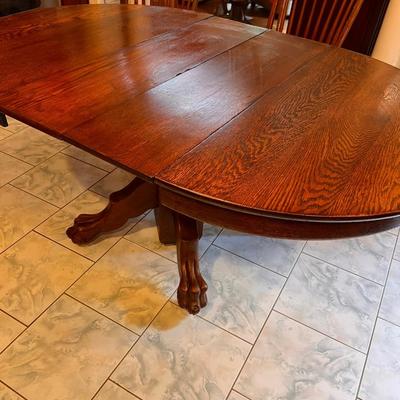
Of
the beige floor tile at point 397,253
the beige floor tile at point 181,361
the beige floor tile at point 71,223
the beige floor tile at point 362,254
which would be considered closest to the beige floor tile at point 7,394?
the beige floor tile at point 181,361

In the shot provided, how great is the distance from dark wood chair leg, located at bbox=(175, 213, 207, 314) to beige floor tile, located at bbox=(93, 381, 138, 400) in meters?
0.33

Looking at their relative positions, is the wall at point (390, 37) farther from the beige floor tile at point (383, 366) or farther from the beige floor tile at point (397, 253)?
the beige floor tile at point (383, 366)

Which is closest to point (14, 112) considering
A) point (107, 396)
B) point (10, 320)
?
point (10, 320)

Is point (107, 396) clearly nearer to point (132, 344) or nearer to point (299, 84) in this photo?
point (132, 344)

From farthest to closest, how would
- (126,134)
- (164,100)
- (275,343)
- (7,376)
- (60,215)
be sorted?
1. (60,215)
2. (275,343)
3. (7,376)
4. (164,100)
5. (126,134)

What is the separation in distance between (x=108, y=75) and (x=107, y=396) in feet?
3.08

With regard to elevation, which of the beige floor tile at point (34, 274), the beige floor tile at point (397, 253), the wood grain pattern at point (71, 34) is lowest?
the beige floor tile at point (397, 253)

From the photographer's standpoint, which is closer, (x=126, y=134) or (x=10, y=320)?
(x=126, y=134)

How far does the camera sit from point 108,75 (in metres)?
1.12

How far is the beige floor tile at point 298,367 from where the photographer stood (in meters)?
1.14

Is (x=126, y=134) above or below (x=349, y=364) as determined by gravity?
above

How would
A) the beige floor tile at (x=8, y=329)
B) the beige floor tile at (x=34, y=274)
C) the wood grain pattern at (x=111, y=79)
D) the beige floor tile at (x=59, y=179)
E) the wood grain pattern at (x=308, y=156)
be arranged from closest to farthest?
the wood grain pattern at (x=308, y=156) < the wood grain pattern at (x=111, y=79) < the beige floor tile at (x=8, y=329) < the beige floor tile at (x=34, y=274) < the beige floor tile at (x=59, y=179)

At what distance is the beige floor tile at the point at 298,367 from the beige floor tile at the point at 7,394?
64cm

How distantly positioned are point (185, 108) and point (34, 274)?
34.7 inches
